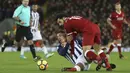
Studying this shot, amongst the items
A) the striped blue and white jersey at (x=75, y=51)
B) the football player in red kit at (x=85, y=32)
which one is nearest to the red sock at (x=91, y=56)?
the football player in red kit at (x=85, y=32)

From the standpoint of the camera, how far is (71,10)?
92.0ft

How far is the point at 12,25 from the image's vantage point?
26.6m

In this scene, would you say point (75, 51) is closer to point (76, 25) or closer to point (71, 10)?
point (76, 25)

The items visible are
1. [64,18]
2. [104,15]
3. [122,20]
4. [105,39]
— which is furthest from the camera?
[104,15]

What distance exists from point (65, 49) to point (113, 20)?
6546mm

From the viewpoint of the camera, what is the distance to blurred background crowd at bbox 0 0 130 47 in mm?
26558

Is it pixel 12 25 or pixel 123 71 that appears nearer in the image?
pixel 123 71

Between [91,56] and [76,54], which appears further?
[76,54]

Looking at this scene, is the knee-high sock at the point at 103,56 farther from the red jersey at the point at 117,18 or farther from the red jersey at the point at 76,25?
the red jersey at the point at 117,18

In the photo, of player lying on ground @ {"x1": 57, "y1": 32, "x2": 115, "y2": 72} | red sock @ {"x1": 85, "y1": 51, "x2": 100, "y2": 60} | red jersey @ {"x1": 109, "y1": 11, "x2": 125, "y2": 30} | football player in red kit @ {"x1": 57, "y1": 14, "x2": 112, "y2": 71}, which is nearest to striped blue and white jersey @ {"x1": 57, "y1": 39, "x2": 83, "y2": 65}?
player lying on ground @ {"x1": 57, "y1": 32, "x2": 115, "y2": 72}

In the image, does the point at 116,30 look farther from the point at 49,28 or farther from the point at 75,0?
the point at 75,0

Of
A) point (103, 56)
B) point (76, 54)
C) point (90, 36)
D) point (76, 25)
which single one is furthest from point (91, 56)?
point (76, 54)

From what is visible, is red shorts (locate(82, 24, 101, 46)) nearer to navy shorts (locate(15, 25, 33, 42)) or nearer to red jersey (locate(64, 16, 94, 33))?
red jersey (locate(64, 16, 94, 33))

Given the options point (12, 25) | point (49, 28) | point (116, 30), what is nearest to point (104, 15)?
point (49, 28)
